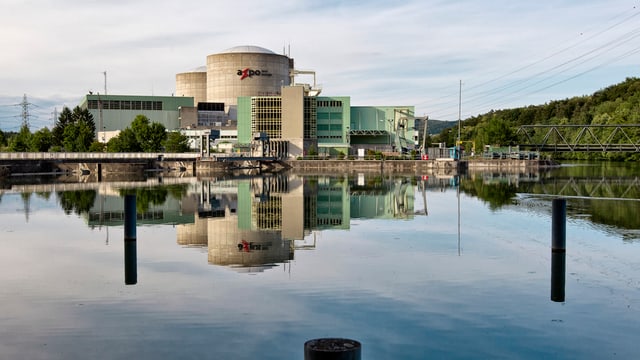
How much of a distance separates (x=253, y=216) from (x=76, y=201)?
17.4m

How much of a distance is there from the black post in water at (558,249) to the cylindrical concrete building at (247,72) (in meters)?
139

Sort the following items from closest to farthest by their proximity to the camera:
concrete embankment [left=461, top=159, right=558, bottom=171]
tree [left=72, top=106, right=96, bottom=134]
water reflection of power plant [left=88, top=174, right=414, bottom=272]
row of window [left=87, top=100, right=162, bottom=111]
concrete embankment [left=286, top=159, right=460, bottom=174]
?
water reflection of power plant [left=88, top=174, right=414, bottom=272] → concrete embankment [left=286, top=159, right=460, bottom=174] → concrete embankment [left=461, top=159, right=558, bottom=171] → tree [left=72, top=106, right=96, bottom=134] → row of window [left=87, top=100, right=162, bottom=111]

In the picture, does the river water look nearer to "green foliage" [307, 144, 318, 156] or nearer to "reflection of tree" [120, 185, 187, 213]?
"reflection of tree" [120, 185, 187, 213]

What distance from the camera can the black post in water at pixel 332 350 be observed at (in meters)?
7.71

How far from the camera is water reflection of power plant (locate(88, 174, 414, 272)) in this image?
22647 mm

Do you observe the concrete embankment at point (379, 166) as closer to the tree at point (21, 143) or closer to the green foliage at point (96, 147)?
the green foliage at point (96, 147)

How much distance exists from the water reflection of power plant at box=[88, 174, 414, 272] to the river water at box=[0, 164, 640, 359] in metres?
0.19

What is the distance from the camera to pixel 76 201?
45.6 m

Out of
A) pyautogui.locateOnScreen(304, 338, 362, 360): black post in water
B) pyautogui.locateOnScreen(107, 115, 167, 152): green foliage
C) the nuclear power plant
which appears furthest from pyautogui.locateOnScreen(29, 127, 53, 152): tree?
pyautogui.locateOnScreen(304, 338, 362, 360): black post in water

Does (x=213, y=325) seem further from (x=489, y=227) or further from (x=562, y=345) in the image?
(x=489, y=227)

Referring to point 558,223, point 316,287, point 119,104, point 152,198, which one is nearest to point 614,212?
point 558,223

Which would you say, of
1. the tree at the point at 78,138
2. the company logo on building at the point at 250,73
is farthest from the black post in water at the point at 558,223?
the company logo on building at the point at 250,73

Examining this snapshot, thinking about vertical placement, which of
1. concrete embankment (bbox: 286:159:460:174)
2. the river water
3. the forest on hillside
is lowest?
the river water

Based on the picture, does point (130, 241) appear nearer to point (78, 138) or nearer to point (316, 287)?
point (316, 287)
